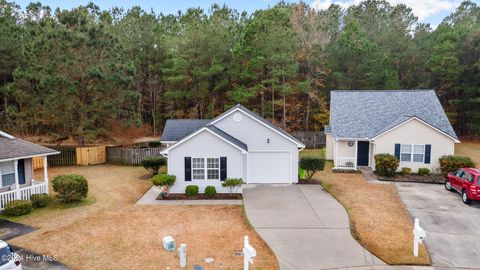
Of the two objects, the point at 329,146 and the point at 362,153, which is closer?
the point at 362,153

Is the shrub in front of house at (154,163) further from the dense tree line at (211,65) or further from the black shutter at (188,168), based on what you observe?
the dense tree line at (211,65)

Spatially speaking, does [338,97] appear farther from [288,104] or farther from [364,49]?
[364,49]

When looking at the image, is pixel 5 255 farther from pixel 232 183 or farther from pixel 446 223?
pixel 446 223

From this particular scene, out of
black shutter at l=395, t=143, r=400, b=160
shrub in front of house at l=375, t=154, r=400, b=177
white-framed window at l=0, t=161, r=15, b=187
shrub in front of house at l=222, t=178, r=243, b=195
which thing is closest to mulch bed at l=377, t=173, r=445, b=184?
shrub in front of house at l=375, t=154, r=400, b=177

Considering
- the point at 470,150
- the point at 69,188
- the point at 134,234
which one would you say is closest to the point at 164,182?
the point at 69,188

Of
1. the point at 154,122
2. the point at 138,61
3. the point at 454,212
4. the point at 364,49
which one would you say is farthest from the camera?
the point at 154,122

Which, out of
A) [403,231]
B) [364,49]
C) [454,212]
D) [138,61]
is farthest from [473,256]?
[138,61]

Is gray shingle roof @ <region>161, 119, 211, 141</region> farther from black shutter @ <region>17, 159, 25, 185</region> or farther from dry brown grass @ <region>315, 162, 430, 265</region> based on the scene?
dry brown grass @ <region>315, 162, 430, 265</region>
